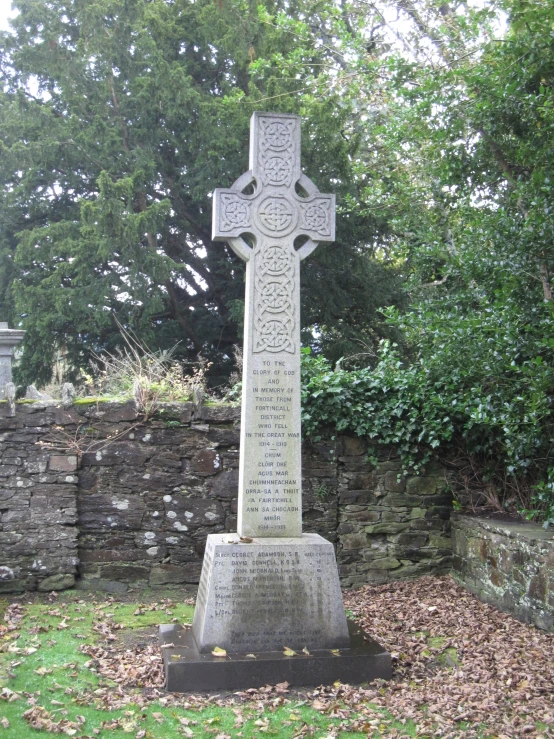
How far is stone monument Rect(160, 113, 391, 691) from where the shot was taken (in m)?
4.49

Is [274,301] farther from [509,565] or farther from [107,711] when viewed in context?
[509,565]

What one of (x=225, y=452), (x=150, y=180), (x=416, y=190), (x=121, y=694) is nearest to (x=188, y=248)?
(x=150, y=180)

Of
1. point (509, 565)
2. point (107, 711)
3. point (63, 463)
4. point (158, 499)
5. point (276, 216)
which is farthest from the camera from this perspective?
point (158, 499)

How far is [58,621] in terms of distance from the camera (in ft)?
19.1

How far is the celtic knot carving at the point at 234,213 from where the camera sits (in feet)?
16.9

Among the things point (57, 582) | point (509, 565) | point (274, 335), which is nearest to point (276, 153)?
point (274, 335)

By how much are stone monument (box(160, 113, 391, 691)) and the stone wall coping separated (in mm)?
1656

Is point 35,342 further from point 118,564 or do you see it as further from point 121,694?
point 121,694

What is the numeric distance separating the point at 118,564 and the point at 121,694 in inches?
111

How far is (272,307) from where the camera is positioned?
5.12 m

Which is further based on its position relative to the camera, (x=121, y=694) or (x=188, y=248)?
(x=188, y=248)

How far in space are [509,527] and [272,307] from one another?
2.92 metres

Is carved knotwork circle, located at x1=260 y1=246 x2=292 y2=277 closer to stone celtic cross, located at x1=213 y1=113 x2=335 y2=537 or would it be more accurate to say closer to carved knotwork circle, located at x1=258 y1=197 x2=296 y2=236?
stone celtic cross, located at x1=213 y1=113 x2=335 y2=537

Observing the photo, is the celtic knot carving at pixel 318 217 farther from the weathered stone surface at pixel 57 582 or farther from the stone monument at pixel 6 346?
the weathered stone surface at pixel 57 582
